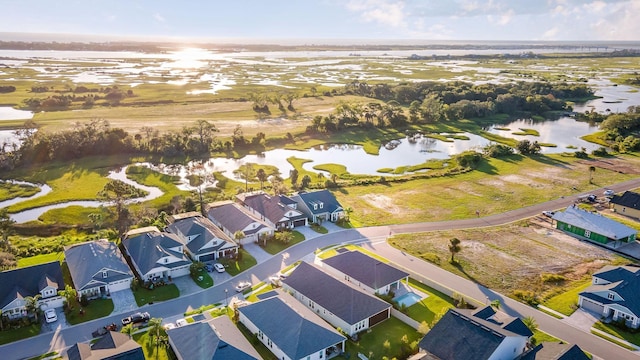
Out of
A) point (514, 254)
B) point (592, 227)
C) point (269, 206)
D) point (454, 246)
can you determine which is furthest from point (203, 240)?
point (592, 227)

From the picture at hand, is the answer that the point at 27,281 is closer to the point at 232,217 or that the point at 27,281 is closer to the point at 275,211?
the point at 232,217

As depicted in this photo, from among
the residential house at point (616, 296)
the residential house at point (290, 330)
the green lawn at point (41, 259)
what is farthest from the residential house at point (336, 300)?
the green lawn at point (41, 259)

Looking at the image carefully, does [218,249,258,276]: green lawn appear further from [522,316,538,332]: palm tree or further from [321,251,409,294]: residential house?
[522,316,538,332]: palm tree

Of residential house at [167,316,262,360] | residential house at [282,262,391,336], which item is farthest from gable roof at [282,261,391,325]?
residential house at [167,316,262,360]

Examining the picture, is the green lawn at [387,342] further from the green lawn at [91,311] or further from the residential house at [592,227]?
the residential house at [592,227]

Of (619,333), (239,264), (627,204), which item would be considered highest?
(627,204)

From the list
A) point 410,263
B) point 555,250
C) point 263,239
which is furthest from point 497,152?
point 263,239
